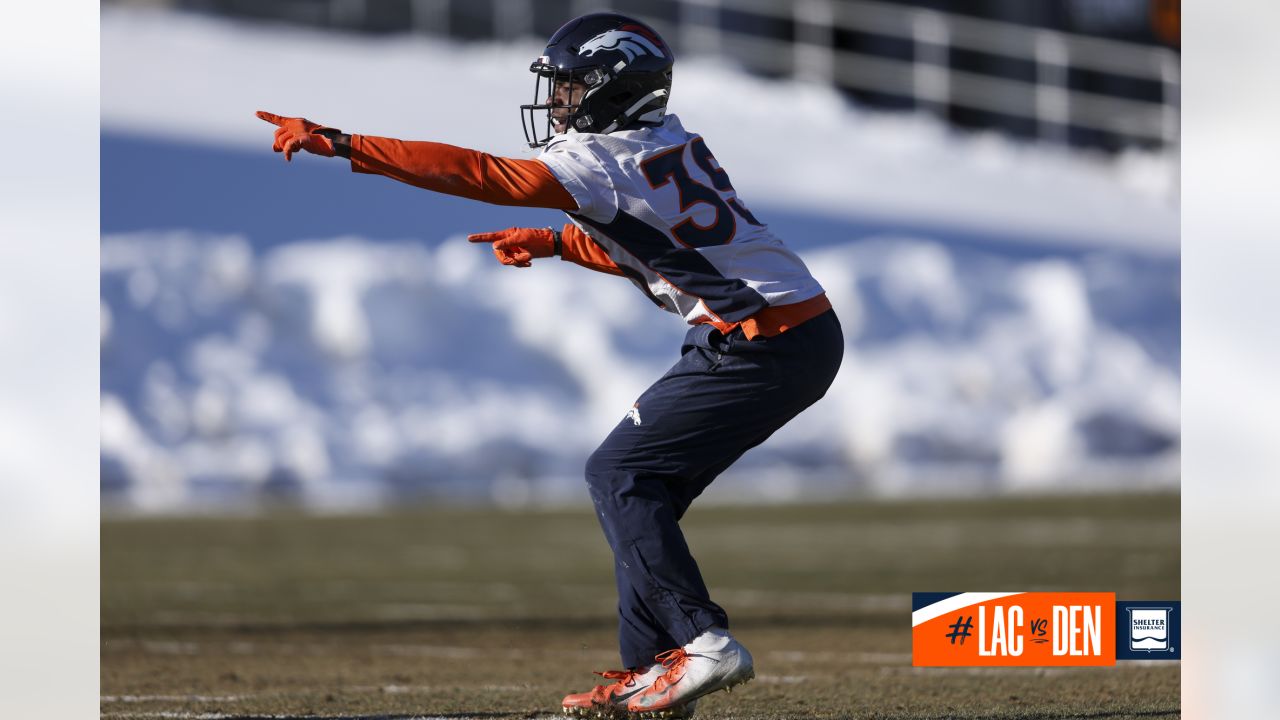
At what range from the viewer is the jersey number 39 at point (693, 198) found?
302 centimetres

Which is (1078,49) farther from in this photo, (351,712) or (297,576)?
(351,712)

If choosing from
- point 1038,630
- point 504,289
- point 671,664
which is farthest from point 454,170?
point 504,289

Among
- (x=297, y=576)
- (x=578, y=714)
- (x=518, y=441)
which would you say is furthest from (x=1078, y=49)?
(x=578, y=714)

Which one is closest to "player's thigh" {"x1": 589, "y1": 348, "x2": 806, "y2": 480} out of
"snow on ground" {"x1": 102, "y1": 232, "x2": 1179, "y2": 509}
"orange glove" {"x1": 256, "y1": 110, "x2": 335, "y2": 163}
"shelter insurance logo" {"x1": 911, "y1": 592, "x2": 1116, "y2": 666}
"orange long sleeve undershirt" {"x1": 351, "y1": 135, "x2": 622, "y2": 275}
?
"orange long sleeve undershirt" {"x1": 351, "y1": 135, "x2": 622, "y2": 275}

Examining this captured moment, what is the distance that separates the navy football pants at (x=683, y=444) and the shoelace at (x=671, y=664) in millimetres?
26

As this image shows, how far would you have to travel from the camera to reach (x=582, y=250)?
3.46 meters

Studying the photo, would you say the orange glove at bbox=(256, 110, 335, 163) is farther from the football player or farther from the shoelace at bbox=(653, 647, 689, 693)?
the shoelace at bbox=(653, 647, 689, 693)

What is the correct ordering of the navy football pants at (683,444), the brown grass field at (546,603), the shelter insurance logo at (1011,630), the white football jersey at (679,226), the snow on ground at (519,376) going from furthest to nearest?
1. the snow on ground at (519,376)
2. the shelter insurance logo at (1011,630)
3. the brown grass field at (546,603)
4. the navy football pants at (683,444)
5. the white football jersey at (679,226)

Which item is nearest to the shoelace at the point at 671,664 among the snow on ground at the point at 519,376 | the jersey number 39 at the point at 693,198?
the jersey number 39 at the point at 693,198

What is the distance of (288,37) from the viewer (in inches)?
474

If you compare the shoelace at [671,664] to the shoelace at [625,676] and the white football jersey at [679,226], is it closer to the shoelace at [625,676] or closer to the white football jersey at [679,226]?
the shoelace at [625,676]

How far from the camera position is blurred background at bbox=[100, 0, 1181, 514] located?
11.2 metres

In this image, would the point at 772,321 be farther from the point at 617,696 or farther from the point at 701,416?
the point at 617,696

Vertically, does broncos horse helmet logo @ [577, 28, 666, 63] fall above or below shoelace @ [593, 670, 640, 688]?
above
